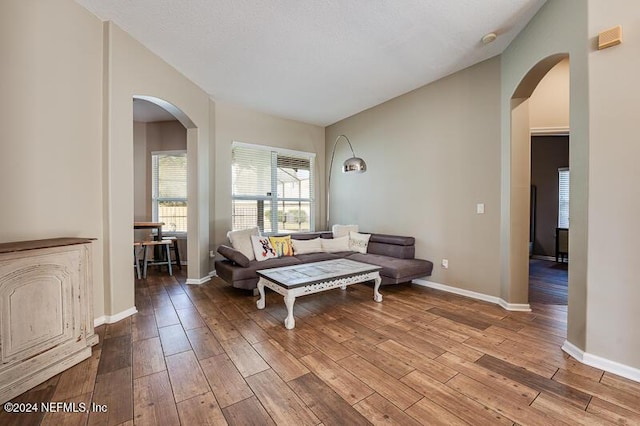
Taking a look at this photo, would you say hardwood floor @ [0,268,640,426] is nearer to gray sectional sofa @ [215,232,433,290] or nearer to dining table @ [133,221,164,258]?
gray sectional sofa @ [215,232,433,290]

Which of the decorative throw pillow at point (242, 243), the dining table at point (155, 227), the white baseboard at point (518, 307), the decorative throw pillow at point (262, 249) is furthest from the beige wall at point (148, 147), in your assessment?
the white baseboard at point (518, 307)

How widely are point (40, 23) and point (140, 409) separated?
3.00 m

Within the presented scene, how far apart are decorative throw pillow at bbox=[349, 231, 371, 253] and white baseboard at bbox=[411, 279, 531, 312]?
97 cm

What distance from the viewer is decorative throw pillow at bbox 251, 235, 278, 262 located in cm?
394

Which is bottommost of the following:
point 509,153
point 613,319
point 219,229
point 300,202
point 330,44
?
point 613,319

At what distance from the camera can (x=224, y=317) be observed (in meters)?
2.87

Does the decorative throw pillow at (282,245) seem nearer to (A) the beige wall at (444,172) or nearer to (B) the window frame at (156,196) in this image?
(A) the beige wall at (444,172)

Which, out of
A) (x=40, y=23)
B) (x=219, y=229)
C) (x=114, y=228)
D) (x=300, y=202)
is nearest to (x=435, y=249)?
(x=300, y=202)

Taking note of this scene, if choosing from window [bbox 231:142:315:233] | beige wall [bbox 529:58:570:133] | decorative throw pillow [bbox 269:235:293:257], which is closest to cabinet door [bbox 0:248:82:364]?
decorative throw pillow [bbox 269:235:293:257]

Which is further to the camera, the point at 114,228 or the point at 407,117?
the point at 407,117

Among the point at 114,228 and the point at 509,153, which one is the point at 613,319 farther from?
the point at 114,228

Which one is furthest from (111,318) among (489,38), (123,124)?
(489,38)

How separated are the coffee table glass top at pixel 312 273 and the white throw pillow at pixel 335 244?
3.65ft

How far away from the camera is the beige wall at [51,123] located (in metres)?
2.00
